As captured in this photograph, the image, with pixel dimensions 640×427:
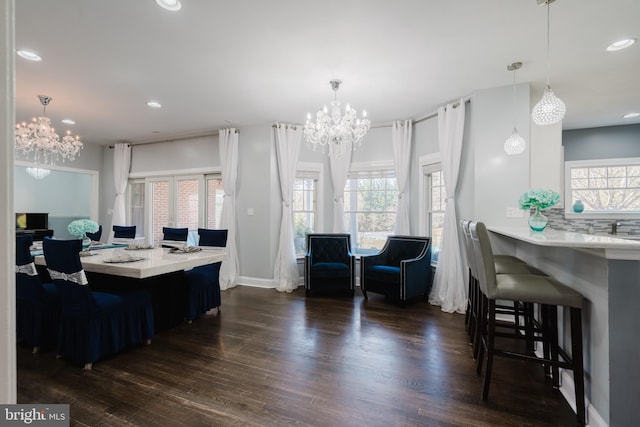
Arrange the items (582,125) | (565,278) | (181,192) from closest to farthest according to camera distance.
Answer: (565,278) → (582,125) → (181,192)

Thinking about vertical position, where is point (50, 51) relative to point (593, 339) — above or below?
above

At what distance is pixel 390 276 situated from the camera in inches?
158

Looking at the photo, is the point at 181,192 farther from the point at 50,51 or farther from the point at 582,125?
the point at 582,125

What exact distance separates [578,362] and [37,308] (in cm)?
428

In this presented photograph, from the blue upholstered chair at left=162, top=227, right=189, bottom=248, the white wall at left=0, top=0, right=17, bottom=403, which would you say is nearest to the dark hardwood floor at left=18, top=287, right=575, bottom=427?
the blue upholstered chair at left=162, top=227, right=189, bottom=248

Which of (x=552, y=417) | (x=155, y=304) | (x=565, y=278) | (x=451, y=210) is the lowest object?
(x=552, y=417)

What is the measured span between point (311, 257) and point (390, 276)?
124 cm

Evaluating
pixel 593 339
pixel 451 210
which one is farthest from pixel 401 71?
pixel 593 339

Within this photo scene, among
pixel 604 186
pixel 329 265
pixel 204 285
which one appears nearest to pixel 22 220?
pixel 204 285

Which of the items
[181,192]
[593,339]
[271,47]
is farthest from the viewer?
[181,192]

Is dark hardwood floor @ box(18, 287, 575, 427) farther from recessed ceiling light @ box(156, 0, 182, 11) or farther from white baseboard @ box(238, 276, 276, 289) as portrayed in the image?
recessed ceiling light @ box(156, 0, 182, 11)

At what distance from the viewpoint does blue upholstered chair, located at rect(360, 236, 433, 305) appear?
389cm

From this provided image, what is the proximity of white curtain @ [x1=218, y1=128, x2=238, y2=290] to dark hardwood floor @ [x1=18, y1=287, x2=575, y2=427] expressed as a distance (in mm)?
1818

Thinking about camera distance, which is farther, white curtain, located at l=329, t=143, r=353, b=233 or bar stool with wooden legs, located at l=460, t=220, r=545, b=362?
white curtain, located at l=329, t=143, r=353, b=233
